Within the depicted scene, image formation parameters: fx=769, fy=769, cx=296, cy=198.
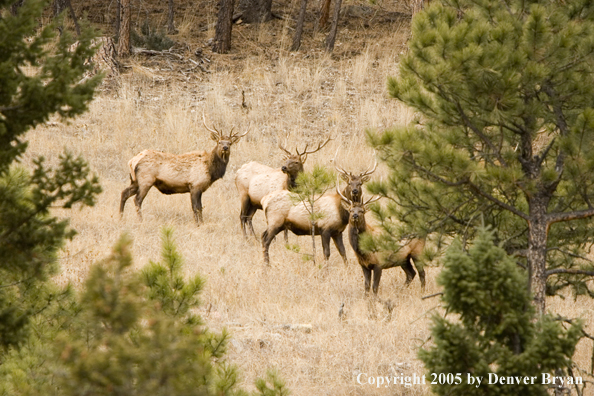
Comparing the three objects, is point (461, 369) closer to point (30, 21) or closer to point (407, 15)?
point (30, 21)

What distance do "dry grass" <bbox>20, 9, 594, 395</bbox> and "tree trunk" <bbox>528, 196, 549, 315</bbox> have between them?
1.10m

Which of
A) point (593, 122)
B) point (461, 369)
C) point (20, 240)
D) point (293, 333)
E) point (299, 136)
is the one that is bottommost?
point (299, 136)

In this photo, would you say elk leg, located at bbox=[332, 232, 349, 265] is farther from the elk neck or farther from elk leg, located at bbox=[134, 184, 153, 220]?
elk leg, located at bbox=[134, 184, 153, 220]

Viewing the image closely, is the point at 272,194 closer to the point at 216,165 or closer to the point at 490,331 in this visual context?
the point at 216,165

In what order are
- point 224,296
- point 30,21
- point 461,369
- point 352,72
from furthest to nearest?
point 352,72 → point 224,296 → point 461,369 → point 30,21

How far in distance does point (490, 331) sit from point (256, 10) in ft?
68.6

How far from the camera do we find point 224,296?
32.6 feet

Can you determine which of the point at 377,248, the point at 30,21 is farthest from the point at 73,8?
the point at 30,21

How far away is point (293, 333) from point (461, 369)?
408cm

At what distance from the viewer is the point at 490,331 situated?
5.00m

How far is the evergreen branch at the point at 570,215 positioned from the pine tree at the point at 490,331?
6.26ft

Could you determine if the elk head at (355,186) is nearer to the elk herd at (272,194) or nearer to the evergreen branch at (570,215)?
the elk herd at (272,194)

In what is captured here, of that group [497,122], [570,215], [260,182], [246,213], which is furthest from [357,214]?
[246,213]

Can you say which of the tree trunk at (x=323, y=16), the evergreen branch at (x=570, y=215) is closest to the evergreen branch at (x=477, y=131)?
the evergreen branch at (x=570, y=215)
